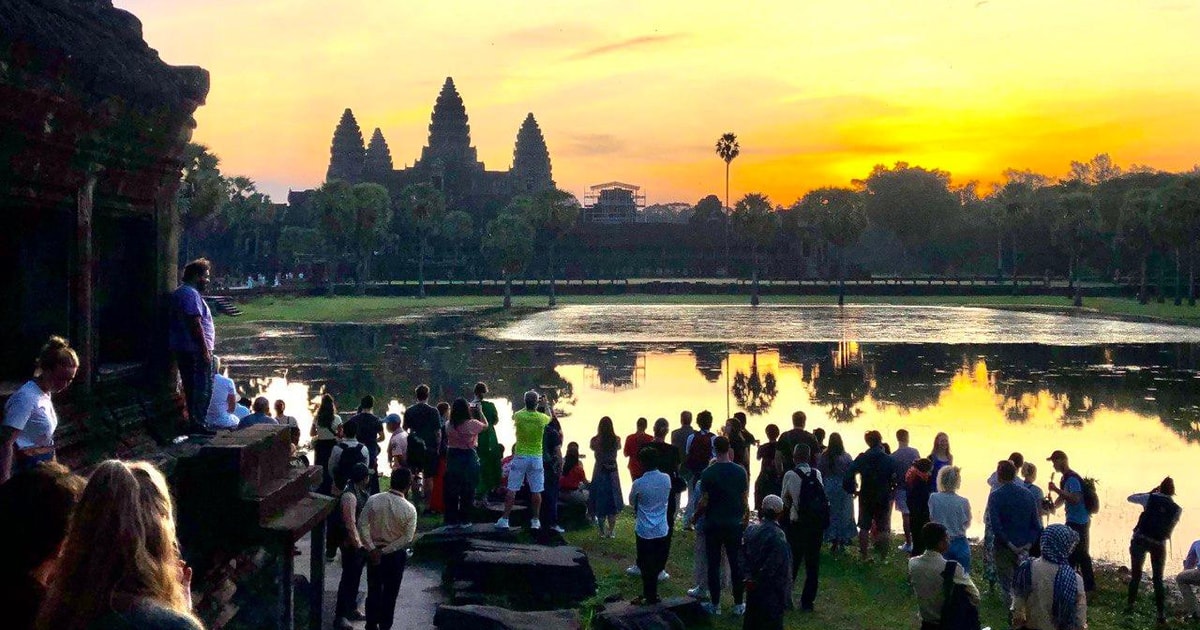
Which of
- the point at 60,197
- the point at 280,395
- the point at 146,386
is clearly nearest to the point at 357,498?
the point at 146,386

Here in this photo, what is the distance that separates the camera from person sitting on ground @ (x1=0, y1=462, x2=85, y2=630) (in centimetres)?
354

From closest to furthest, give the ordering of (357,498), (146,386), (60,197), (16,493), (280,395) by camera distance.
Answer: (16,493)
(60,197)
(146,386)
(357,498)
(280,395)

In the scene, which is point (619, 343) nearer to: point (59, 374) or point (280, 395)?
point (280, 395)

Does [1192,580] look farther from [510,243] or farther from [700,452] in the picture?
[510,243]

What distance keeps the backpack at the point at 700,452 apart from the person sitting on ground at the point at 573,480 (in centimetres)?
222

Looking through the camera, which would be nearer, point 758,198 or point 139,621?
point 139,621

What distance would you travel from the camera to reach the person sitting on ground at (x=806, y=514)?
33.0ft

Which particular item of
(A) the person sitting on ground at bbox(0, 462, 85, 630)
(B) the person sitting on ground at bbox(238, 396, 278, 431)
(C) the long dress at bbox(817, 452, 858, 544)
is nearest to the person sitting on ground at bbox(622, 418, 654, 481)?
(C) the long dress at bbox(817, 452, 858, 544)

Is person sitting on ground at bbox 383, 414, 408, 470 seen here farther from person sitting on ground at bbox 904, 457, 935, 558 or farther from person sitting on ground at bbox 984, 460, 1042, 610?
person sitting on ground at bbox 984, 460, 1042, 610

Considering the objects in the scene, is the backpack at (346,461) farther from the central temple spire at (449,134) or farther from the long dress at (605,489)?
the central temple spire at (449,134)

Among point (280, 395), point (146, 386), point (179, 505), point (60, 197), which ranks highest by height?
point (60, 197)

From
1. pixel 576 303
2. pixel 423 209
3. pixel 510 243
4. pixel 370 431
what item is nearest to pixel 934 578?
→ pixel 370 431

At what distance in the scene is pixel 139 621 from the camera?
10.6ft

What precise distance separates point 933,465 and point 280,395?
716 inches
